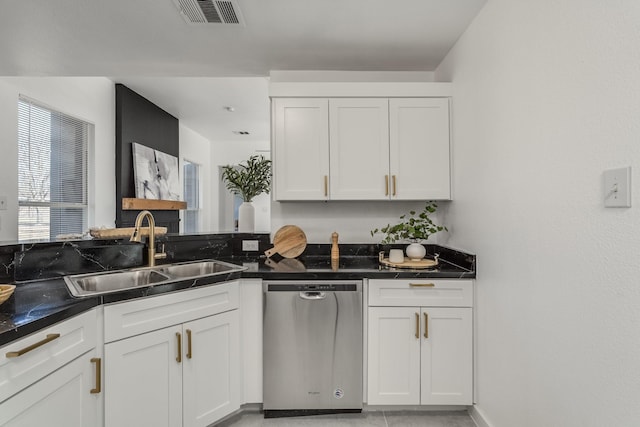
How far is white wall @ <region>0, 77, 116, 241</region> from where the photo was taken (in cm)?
285

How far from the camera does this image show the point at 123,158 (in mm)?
4074

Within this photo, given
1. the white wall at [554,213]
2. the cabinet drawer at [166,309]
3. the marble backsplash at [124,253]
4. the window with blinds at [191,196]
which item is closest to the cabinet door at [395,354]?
the white wall at [554,213]

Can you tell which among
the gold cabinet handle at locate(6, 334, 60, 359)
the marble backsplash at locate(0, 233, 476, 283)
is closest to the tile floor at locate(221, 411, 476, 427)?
the marble backsplash at locate(0, 233, 476, 283)

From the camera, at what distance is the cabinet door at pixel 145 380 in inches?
58.2

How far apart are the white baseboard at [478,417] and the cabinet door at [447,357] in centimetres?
6

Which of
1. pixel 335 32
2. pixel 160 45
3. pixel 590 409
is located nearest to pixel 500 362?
pixel 590 409

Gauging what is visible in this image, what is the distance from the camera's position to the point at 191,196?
6465 mm

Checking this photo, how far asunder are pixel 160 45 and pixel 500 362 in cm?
290

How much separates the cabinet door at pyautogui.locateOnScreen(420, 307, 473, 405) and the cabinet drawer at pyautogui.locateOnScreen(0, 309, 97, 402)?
1.74 m

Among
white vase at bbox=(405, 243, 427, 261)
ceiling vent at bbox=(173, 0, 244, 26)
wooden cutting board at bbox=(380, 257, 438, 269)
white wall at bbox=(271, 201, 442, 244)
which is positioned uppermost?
ceiling vent at bbox=(173, 0, 244, 26)

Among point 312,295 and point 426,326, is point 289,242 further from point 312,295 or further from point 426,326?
point 426,326

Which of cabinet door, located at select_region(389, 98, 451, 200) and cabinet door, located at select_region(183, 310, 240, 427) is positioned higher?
cabinet door, located at select_region(389, 98, 451, 200)

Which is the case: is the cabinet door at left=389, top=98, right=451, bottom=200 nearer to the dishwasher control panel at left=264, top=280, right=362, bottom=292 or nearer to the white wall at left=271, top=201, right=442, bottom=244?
the white wall at left=271, top=201, right=442, bottom=244

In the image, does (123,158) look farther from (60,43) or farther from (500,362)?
(500,362)
